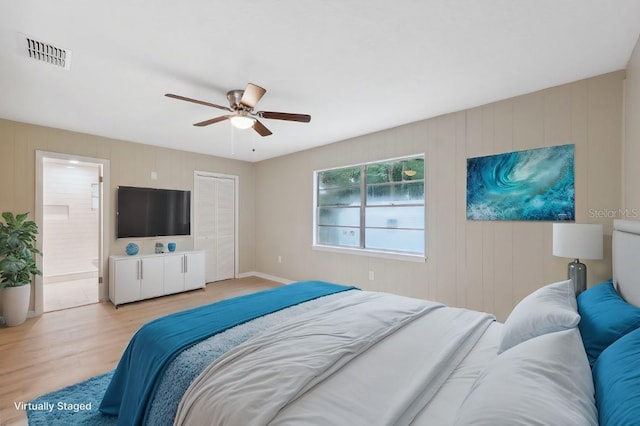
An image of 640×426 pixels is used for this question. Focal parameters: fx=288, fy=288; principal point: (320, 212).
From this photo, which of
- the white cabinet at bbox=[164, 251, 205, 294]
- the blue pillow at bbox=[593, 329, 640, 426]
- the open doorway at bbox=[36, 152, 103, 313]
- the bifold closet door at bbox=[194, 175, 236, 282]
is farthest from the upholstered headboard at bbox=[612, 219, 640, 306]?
the open doorway at bbox=[36, 152, 103, 313]

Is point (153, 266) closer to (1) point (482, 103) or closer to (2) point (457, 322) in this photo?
(2) point (457, 322)

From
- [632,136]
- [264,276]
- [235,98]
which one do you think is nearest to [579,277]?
[632,136]

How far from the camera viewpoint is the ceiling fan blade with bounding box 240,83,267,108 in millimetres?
2333

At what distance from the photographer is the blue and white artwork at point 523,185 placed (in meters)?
2.66

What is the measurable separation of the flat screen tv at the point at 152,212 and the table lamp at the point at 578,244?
5241 millimetres

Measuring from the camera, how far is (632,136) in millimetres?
2154

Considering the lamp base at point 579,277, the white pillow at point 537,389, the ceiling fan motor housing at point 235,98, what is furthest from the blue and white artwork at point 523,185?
the ceiling fan motor housing at point 235,98

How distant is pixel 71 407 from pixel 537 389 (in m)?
2.71

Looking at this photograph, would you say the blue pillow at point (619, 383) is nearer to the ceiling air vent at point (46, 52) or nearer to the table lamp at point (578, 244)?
the table lamp at point (578, 244)

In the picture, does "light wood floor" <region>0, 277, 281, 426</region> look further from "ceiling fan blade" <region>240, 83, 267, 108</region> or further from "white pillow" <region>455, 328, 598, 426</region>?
"white pillow" <region>455, 328, 598, 426</region>

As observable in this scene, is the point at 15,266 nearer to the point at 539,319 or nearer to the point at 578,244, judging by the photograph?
the point at 539,319

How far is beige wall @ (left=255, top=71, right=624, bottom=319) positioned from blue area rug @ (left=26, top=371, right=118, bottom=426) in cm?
317

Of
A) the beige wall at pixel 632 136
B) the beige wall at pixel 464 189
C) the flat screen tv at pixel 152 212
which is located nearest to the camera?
the beige wall at pixel 632 136

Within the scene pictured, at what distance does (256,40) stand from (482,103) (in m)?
2.43
